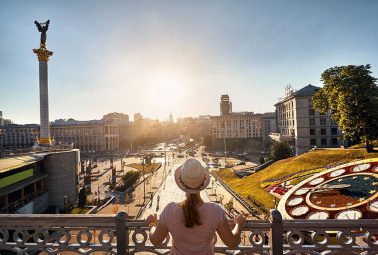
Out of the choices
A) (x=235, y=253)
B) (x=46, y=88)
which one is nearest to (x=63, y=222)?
(x=235, y=253)

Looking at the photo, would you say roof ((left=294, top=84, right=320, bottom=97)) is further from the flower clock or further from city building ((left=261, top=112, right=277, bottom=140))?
city building ((left=261, top=112, right=277, bottom=140))

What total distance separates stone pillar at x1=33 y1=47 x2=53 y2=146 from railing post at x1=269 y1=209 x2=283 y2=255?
174 feet

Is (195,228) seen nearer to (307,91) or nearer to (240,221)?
(240,221)

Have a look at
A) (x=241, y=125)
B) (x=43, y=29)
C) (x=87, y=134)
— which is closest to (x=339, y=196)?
(x=43, y=29)

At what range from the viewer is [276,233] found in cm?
606

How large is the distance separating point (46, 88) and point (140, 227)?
2105 inches

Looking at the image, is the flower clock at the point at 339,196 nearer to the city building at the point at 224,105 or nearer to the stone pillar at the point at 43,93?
the stone pillar at the point at 43,93

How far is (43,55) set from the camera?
166 feet

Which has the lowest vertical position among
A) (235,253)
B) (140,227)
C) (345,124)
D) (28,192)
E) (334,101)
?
(28,192)

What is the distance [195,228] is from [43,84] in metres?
55.8

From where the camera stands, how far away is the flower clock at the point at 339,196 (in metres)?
19.0

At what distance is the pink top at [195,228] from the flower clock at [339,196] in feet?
53.9

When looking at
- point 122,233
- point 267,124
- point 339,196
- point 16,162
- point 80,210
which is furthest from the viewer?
point 267,124

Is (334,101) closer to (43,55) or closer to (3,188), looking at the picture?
(3,188)
